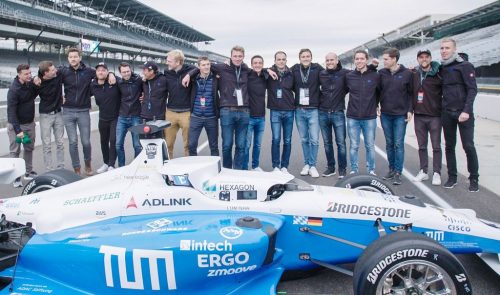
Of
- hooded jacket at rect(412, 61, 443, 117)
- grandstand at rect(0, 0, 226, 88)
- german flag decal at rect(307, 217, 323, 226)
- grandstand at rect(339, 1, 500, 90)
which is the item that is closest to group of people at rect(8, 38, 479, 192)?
hooded jacket at rect(412, 61, 443, 117)

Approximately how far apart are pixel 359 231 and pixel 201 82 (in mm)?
4126

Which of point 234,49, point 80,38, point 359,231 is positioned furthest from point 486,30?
point 359,231

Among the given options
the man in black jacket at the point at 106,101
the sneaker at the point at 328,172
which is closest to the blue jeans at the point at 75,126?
the man in black jacket at the point at 106,101

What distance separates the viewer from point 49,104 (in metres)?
7.55

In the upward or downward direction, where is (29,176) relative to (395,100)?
downward

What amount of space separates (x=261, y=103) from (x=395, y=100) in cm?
212

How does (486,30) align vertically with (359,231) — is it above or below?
above

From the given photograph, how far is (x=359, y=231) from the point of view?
12.5 ft

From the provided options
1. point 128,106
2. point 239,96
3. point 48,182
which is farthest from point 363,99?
point 48,182

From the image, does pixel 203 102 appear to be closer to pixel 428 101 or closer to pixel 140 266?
pixel 428 101

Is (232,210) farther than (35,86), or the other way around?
(35,86)

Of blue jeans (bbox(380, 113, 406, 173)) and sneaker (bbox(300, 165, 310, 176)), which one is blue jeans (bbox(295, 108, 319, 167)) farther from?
blue jeans (bbox(380, 113, 406, 173))

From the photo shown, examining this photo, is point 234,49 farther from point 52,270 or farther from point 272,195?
point 52,270

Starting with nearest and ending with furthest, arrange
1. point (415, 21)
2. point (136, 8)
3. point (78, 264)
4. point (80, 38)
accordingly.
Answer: point (78, 264) → point (80, 38) → point (136, 8) → point (415, 21)
